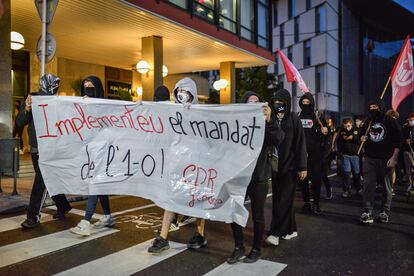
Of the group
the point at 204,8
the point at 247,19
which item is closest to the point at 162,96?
the point at 204,8

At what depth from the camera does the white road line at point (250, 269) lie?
3.96 m

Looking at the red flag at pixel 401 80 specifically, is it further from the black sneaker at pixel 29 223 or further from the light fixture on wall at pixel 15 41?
the light fixture on wall at pixel 15 41

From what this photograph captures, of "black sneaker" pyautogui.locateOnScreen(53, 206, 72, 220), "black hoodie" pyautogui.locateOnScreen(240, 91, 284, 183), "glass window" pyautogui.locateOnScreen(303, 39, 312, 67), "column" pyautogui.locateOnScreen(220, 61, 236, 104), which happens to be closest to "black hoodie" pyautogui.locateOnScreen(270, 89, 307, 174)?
"black hoodie" pyautogui.locateOnScreen(240, 91, 284, 183)

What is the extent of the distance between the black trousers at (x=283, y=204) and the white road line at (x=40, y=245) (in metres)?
2.24

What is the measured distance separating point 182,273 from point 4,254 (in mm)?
2116

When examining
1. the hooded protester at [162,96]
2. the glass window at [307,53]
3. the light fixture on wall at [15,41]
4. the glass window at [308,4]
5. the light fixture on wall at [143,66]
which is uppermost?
the glass window at [308,4]

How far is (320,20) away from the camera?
33.1m

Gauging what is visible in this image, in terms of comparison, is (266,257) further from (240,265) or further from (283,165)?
(283,165)

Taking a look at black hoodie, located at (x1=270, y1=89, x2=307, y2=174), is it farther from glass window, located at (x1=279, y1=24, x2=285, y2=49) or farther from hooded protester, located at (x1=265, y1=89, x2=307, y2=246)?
glass window, located at (x1=279, y1=24, x2=285, y2=49)

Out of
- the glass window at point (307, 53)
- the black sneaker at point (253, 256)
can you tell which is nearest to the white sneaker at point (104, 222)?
the black sneaker at point (253, 256)

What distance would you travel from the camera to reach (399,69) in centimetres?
898

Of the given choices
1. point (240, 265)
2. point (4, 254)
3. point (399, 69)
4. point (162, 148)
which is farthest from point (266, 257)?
point (399, 69)

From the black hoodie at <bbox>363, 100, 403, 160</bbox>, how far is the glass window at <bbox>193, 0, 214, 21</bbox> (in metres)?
9.49

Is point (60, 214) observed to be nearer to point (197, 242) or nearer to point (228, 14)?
point (197, 242)
